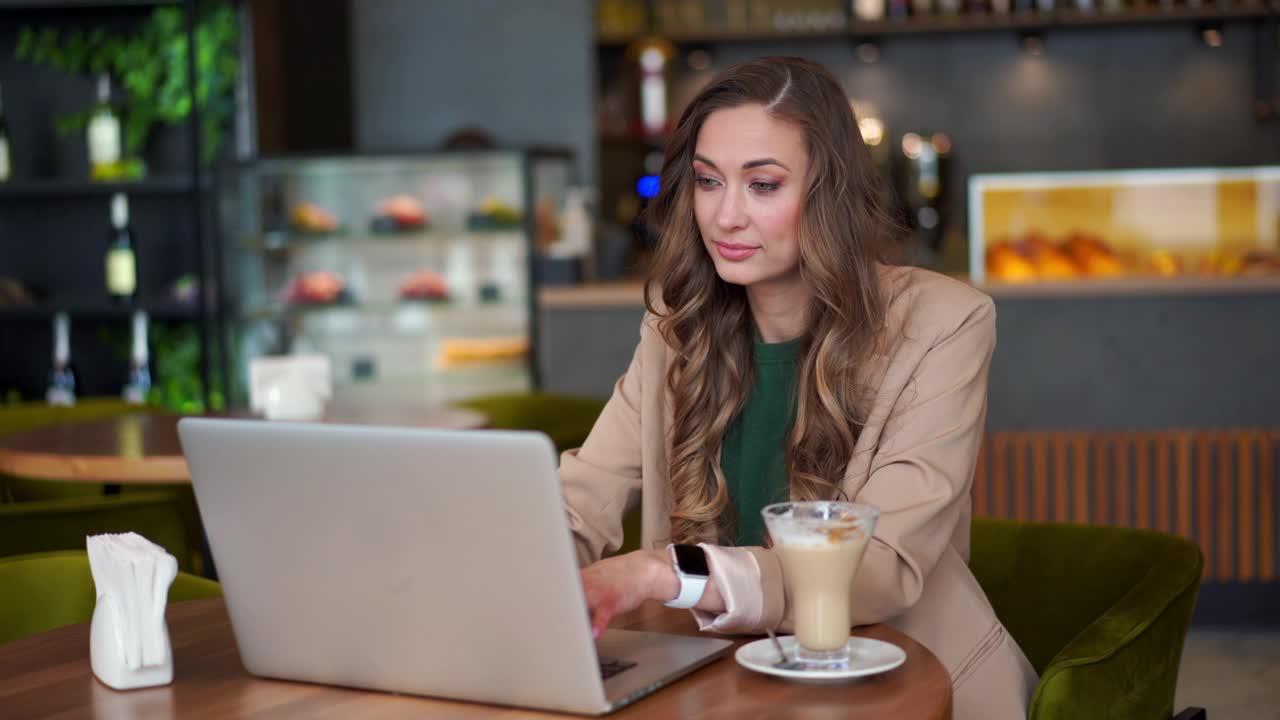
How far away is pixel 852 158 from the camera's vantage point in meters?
1.72

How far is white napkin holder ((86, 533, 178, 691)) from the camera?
1.28m

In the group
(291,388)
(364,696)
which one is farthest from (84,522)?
(364,696)

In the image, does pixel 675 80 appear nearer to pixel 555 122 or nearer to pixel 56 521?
pixel 555 122

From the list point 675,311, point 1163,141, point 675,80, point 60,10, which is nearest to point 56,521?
point 675,311

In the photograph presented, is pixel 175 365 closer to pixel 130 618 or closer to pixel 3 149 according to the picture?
pixel 3 149

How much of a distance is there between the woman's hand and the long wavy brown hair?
31 centimetres

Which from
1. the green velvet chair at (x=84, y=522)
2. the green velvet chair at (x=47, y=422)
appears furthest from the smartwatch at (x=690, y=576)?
the green velvet chair at (x=47, y=422)

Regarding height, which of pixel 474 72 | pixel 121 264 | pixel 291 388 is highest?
pixel 474 72

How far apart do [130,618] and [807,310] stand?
86 centimetres

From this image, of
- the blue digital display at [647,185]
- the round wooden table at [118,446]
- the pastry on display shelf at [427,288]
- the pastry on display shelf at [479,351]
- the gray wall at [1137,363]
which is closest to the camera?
the round wooden table at [118,446]

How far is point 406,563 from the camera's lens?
1138mm

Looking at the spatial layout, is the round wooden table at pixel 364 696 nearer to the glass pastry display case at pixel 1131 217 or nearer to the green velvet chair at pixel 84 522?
the green velvet chair at pixel 84 522

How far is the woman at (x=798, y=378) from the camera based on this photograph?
1.56 metres

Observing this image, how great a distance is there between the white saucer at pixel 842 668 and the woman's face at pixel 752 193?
51 cm
